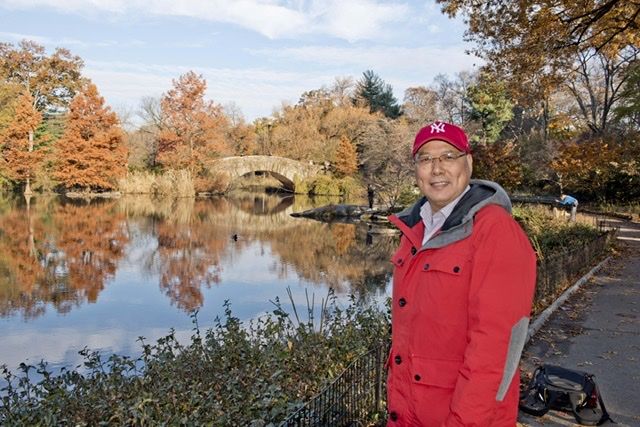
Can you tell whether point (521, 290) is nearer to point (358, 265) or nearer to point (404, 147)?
point (358, 265)

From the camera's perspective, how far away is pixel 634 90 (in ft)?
63.7

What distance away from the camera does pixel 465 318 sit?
1523 mm

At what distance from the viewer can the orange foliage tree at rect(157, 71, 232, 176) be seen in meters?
33.6

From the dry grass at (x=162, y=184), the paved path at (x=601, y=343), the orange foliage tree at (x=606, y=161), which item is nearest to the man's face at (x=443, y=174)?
the paved path at (x=601, y=343)

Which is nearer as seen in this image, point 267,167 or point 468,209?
point 468,209

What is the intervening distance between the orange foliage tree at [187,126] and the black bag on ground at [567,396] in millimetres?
31723

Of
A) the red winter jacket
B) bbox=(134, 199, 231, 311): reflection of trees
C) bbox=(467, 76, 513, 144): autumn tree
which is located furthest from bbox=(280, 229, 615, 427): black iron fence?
bbox=(467, 76, 513, 144): autumn tree

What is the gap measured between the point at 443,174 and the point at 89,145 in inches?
1235

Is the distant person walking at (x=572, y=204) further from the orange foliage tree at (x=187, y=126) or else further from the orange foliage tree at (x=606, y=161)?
the orange foliage tree at (x=187, y=126)

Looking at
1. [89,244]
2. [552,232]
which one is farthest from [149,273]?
[552,232]

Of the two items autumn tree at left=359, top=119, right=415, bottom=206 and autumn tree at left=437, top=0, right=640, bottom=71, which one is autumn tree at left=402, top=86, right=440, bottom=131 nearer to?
autumn tree at left=359, top=119, right=415, bottom=206

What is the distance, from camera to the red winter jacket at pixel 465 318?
145 cm

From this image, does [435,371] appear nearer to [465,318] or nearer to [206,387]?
[465,318]

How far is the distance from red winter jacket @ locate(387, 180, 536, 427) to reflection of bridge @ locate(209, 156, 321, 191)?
34.6 metres
